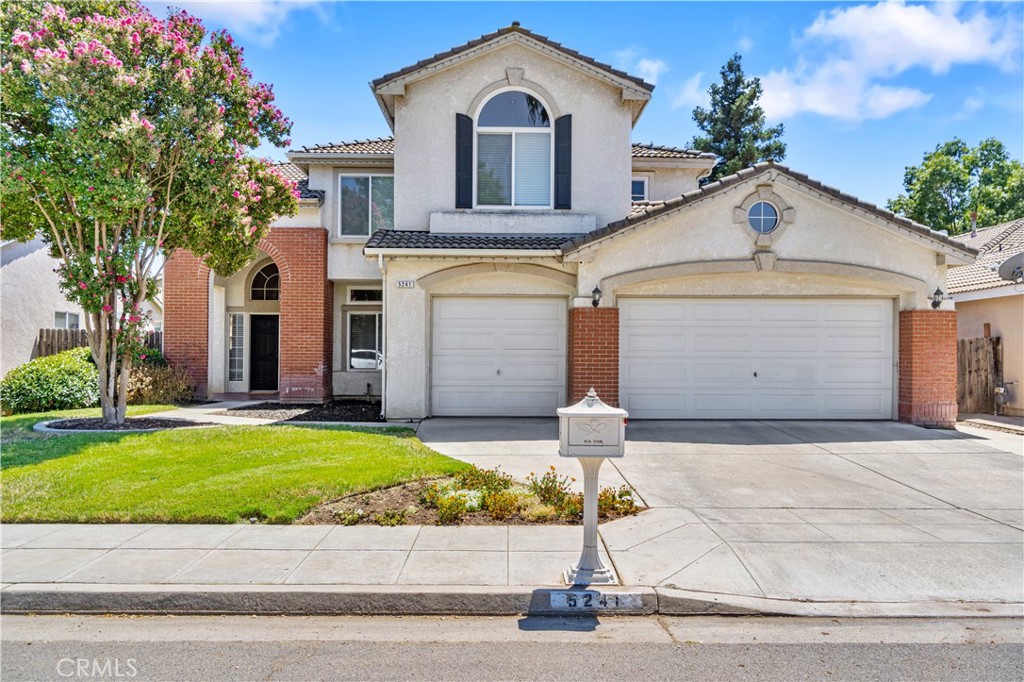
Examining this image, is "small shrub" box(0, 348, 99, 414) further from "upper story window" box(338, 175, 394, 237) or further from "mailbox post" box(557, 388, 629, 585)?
"mailbox post" box(557, 388, 629, 585)

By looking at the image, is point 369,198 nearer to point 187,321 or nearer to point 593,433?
point 187,321

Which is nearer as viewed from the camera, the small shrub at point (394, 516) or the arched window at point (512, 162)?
the small shrub at point (394, 516)

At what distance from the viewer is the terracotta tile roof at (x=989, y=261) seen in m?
15.8

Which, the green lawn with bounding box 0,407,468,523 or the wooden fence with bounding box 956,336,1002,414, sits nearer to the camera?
the green lawn with bounding box 0,407,468,523

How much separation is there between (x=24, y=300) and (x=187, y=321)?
15.1ft

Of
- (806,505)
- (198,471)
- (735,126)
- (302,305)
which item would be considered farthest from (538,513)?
(735,126)

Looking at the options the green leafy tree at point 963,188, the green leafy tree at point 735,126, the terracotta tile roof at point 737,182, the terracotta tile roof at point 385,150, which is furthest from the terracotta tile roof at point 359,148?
the green leafy tree at point 963,188

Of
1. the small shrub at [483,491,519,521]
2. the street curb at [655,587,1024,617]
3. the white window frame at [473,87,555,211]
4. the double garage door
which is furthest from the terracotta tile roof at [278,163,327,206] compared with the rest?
the street curb at [655,587,1024,617]

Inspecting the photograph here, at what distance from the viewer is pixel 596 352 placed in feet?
39.5

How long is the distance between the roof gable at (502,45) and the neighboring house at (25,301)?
326 inches

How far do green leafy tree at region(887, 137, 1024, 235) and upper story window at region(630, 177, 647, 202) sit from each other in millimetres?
29649

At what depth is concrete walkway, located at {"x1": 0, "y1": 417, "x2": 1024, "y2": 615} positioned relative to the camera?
4.82 meters

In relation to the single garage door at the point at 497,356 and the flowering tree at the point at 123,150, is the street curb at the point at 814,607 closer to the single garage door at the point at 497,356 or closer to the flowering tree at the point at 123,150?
the single garage door at the point at 497,356

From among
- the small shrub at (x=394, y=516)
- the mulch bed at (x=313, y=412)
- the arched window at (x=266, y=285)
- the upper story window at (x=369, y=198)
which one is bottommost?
the small shrub at (x=394, y=516)
